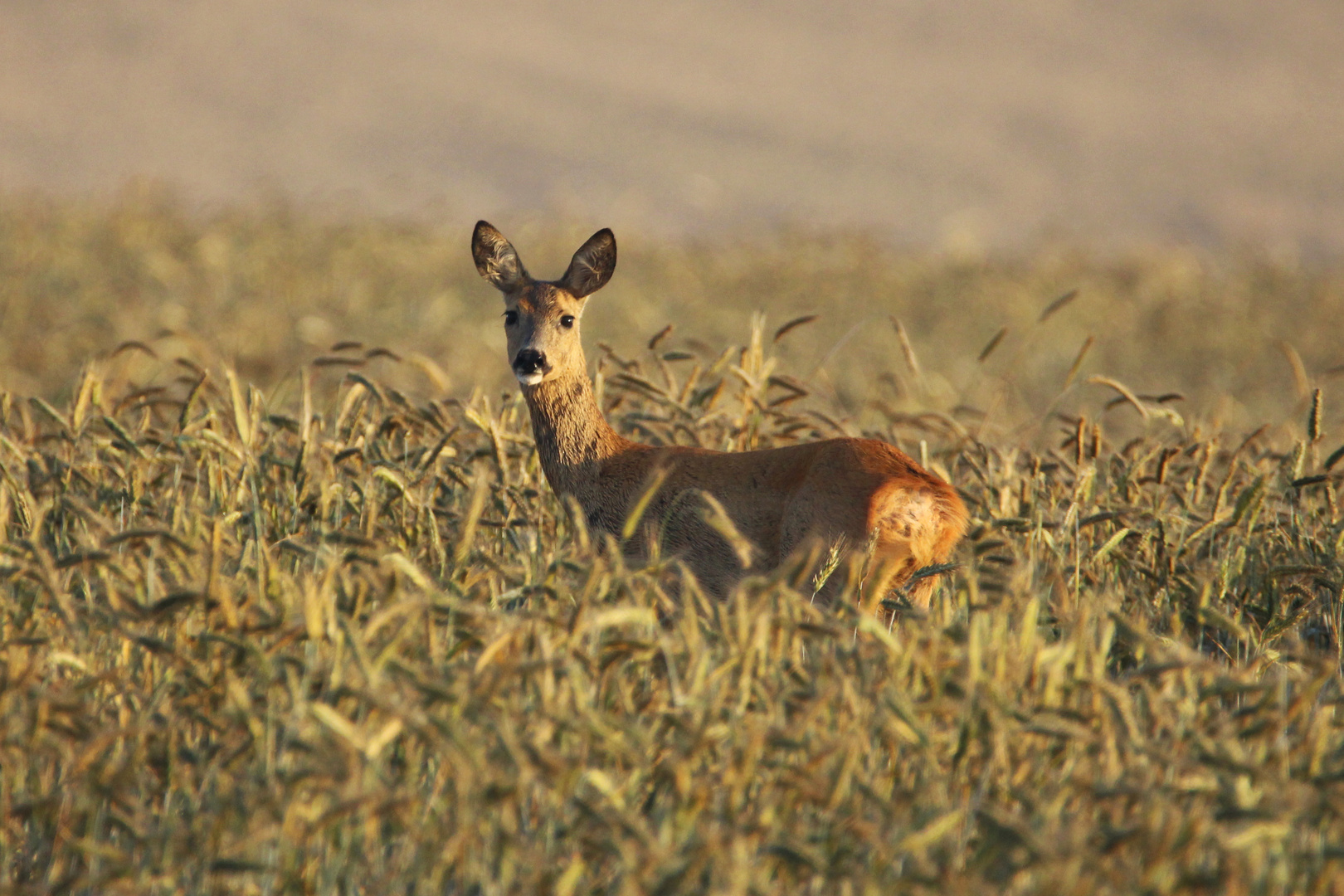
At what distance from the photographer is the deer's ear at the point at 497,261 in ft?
22.8

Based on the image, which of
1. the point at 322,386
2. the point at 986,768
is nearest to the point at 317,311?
the point at 322,386

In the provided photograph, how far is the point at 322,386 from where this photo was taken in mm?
13461

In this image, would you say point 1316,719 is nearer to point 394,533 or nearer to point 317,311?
point 394,533

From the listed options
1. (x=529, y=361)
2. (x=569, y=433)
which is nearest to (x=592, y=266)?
(x=529, y=361)

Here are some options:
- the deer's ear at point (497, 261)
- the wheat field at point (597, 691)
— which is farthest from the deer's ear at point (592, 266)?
the wheat field at point (597, 691)

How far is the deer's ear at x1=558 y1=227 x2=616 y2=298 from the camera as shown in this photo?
670 cm

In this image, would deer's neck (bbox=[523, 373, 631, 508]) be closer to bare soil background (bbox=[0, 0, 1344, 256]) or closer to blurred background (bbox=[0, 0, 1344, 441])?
blurred background (bbox=[0, 0, 1344, 441])

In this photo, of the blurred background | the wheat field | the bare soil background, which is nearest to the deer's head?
the wheat field

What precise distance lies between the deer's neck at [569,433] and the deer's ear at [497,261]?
0.67 meters

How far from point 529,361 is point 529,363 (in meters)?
0.02

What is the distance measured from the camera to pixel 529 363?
6270mm

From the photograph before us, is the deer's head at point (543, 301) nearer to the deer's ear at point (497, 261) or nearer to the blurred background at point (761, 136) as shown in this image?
the deer's ear at point (497, 261)

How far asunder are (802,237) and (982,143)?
5252cm

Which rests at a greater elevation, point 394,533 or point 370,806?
A: point 394,533
